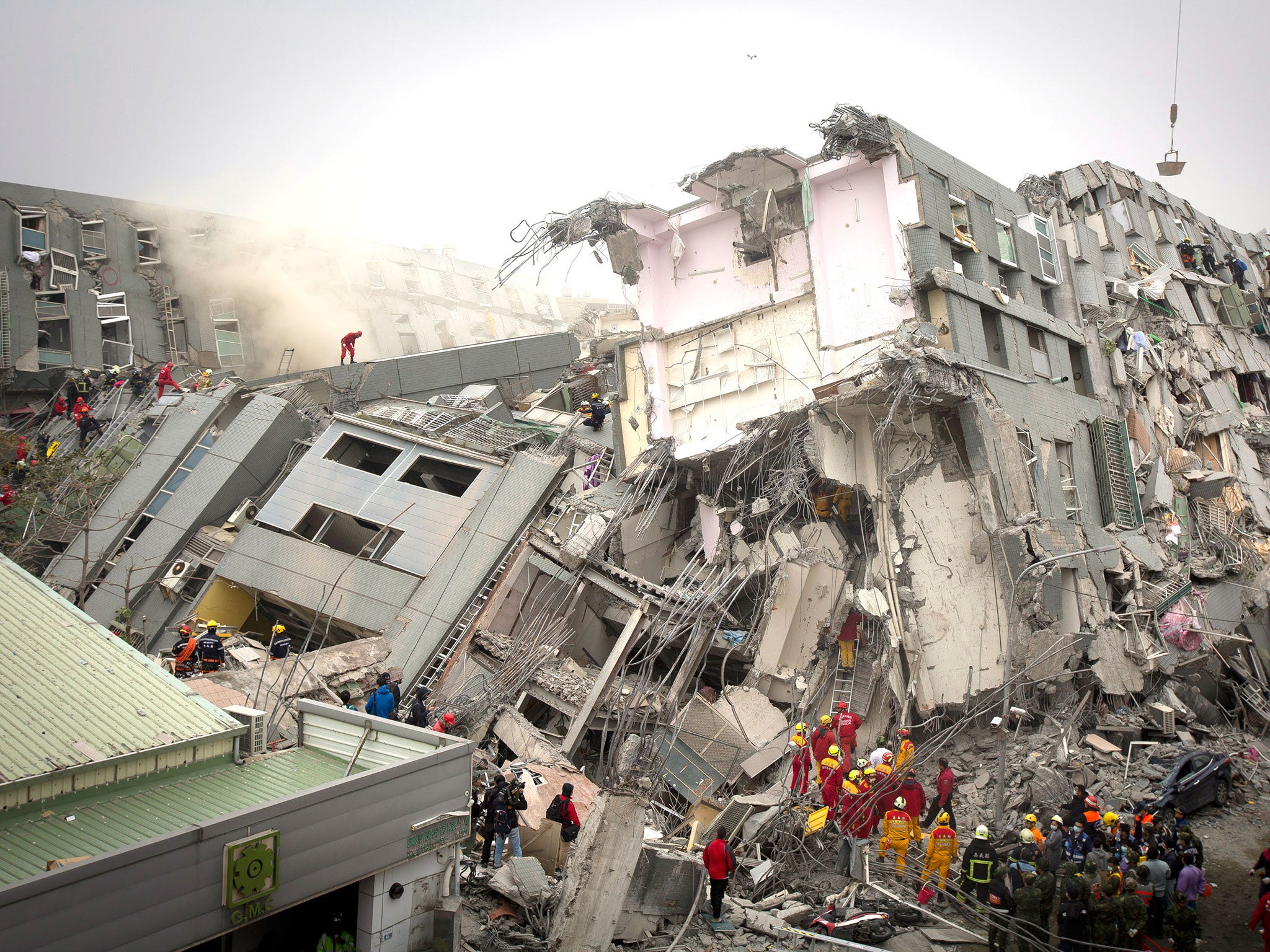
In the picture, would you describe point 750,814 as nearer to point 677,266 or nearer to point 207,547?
point 677,266

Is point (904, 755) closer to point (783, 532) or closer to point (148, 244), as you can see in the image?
point (783, 532)

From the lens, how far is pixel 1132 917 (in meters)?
9.13

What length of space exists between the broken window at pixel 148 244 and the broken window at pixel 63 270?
2.89 metres

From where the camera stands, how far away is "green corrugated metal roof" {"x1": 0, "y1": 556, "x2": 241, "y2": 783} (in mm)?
8656

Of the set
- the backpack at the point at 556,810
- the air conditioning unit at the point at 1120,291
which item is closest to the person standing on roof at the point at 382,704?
the backpack at the point at 556,810

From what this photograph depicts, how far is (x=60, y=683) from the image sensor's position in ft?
31.9

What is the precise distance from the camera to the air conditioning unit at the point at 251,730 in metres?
10.2

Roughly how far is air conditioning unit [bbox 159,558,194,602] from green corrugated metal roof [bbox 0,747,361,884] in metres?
11.4

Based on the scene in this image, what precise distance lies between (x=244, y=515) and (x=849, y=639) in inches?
527

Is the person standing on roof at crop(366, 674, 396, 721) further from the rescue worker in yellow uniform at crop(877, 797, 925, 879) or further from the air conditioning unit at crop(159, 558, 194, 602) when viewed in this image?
the air conditioning unit at crop(159, 558, 194, 602)

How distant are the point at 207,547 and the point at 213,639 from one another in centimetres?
668

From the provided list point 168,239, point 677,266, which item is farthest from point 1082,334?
point 168,239

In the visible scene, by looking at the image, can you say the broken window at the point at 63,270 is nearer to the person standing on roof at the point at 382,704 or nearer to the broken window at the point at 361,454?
the broken window at the point at 361,454

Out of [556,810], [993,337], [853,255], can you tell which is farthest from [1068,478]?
[556,810]
